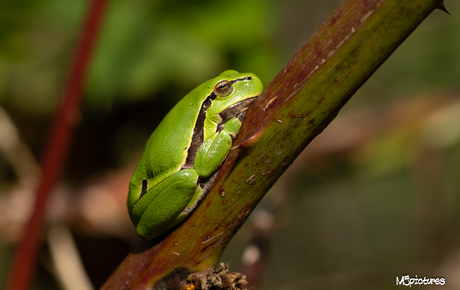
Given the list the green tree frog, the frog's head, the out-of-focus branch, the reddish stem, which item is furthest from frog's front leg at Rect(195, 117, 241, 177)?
the reddish stem

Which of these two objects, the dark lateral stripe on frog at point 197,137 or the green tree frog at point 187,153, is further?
the dark lateral stripe on frog at point 197,137

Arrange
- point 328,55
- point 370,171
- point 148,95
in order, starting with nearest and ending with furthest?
point 328,55 < point 148,95 < point 370,171

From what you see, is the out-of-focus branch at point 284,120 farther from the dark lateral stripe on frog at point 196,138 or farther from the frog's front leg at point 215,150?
the dark lateral stripe on frog at point 196,138

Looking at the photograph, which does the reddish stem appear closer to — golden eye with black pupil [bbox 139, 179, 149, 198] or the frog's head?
golden eye with black pupil [bbox 139, 179, 149, 198]

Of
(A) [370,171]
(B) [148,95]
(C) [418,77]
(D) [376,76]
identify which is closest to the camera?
(B) [148,95]

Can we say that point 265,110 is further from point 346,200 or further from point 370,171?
point 346,200

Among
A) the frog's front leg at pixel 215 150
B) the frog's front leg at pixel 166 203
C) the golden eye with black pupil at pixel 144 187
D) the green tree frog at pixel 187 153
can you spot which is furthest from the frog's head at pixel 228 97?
the golden eye with black pupil at pixel 144 187

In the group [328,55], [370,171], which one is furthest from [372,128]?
[328,55]

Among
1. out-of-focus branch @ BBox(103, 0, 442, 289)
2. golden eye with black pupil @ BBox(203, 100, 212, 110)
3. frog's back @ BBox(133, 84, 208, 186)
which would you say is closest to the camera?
out-of-focus branch @ BBox(103, 0, 442, 289)
